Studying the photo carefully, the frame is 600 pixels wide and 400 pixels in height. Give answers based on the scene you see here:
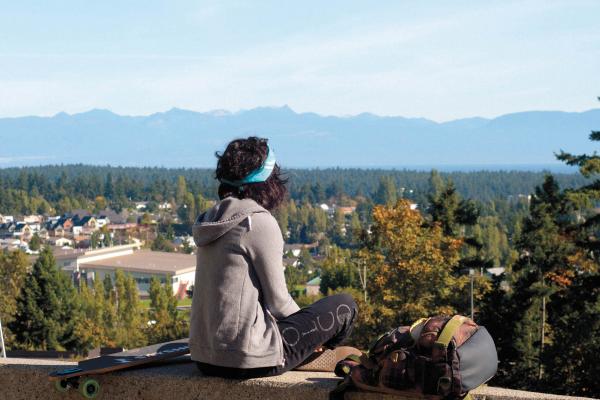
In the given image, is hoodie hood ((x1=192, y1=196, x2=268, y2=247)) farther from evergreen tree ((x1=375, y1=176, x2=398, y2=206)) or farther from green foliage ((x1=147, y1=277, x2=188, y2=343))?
evergreen tree ((x1=375, y1=176, x2=398, y2=206))

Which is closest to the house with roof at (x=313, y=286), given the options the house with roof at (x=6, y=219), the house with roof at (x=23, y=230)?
the house with roof at (x=23, y=230)

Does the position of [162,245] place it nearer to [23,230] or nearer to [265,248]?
[23,230]

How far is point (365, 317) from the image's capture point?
67.3ft

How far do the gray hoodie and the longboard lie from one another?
0.45 meters

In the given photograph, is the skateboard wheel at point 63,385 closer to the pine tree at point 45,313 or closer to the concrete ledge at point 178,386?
the concrete ledge at point 178,386

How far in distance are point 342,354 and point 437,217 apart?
72.7ft

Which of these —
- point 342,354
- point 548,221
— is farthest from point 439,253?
point 342,354

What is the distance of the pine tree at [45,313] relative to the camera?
30375mm

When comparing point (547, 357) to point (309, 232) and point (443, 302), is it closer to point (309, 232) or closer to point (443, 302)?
point (443, 302)

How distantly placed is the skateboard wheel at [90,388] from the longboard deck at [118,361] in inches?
1.6

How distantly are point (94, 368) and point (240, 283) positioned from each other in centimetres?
87

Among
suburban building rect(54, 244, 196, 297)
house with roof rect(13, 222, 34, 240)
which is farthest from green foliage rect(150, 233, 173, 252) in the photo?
house with roof rect(13, 222, 34, 240)

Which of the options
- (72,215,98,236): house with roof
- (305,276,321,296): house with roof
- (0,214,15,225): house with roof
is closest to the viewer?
(305,276,321,296): house with roof

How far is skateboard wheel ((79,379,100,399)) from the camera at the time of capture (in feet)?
12.7
